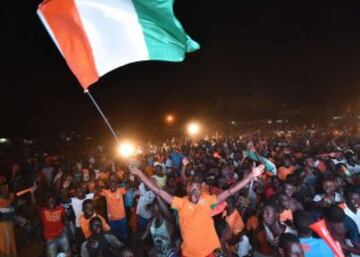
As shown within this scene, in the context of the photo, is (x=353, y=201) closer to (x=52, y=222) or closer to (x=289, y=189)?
(x=289, y=189)

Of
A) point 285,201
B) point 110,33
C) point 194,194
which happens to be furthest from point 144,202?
point 110,33

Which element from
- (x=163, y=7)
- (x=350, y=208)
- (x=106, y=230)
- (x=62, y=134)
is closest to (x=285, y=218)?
(x=350, y=208)

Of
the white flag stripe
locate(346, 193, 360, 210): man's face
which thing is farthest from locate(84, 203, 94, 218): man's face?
locate(346, 193, 360, 210): man's face

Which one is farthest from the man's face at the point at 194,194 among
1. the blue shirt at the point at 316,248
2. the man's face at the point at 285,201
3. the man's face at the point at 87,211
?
the man's face at the point at 87,211

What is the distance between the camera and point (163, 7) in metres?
5.31

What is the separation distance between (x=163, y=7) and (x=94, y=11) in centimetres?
92

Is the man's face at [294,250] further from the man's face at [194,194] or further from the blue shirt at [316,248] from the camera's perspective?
the man's face at [194,194]

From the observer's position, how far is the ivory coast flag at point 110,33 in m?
4.83

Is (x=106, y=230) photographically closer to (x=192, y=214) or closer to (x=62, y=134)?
(x=192, y=214)

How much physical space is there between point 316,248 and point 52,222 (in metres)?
4.83

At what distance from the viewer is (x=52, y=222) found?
712 centimetres

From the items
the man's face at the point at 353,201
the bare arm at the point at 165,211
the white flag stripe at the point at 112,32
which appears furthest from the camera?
the bare arm at the point at 165,211

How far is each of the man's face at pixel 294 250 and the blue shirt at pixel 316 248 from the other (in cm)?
21

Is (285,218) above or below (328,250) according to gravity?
above
